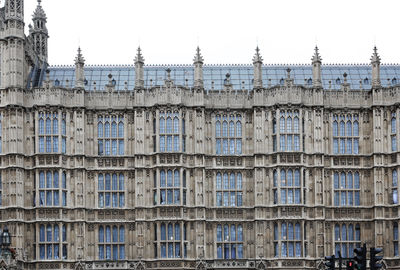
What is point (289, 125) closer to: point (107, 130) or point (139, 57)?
point (139, 57)

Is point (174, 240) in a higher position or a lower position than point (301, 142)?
lower

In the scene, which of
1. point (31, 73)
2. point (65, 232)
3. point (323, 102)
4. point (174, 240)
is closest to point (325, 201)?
point (323, 102)

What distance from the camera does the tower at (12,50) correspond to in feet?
251

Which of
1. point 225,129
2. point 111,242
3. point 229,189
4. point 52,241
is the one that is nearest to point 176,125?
point 225,129

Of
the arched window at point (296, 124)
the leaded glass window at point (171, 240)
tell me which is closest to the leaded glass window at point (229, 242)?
the leaded glass window at point (171, 240)

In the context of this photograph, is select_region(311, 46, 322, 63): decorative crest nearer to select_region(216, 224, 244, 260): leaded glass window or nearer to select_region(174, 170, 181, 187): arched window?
select_region(174, 170, 181, 187): arched window

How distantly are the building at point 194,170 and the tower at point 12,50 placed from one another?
4.7 inches

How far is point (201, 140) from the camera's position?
76.6 meters

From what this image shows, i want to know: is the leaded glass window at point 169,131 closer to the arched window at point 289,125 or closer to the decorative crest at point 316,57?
the arched window at point 289,125

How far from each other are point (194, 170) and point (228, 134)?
182 inches

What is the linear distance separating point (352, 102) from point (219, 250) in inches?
707

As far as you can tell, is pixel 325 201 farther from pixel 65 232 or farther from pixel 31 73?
pixel 31 73

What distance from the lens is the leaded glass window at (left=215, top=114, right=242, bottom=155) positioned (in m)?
77.5

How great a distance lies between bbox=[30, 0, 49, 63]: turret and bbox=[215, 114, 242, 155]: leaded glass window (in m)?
21.7
